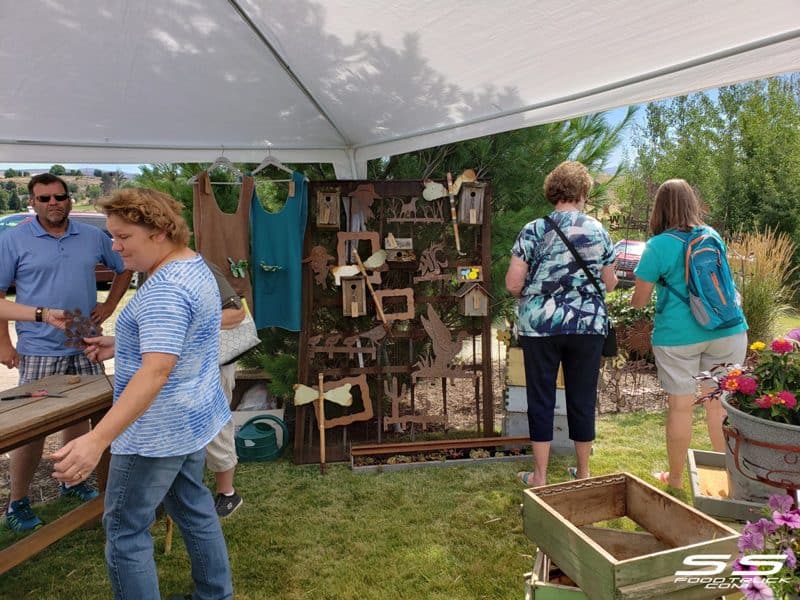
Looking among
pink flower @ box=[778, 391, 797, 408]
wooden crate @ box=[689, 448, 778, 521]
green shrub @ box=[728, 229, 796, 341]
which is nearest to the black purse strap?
Result: wooden crate @ box=[689, 448, 778, 521]

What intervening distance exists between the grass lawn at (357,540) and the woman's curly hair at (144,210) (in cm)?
161

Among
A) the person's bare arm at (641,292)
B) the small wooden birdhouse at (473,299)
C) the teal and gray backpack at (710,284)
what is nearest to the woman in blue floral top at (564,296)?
the person's bare arm at (641,292)

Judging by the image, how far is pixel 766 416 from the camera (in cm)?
144

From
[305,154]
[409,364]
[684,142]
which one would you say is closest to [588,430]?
[409,364]

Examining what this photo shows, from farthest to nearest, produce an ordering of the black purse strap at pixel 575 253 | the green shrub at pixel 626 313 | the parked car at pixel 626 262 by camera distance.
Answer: the parked car at pixel 626 262, the green shrub at pixel 626 313, the black purse strap at pixel 575 253

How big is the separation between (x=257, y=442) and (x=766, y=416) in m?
3.16

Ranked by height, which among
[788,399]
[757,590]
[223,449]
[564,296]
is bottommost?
[223,449]

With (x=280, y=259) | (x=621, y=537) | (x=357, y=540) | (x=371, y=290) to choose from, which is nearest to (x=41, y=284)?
(x=280, y=259)

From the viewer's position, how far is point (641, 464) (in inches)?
142

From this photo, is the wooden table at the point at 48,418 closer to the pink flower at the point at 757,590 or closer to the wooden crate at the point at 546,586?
the wooden crate at the point at 546,586

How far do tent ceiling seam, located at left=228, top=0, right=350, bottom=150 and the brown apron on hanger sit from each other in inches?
28.0

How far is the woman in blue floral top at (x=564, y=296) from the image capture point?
2.83 metres

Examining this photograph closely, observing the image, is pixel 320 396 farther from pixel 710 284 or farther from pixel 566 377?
pixel 710 284

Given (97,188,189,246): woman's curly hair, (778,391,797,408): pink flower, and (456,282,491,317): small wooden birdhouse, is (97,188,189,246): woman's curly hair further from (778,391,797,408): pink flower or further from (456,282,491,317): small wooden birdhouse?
(456,282,491,317): small wooden birdhouse
